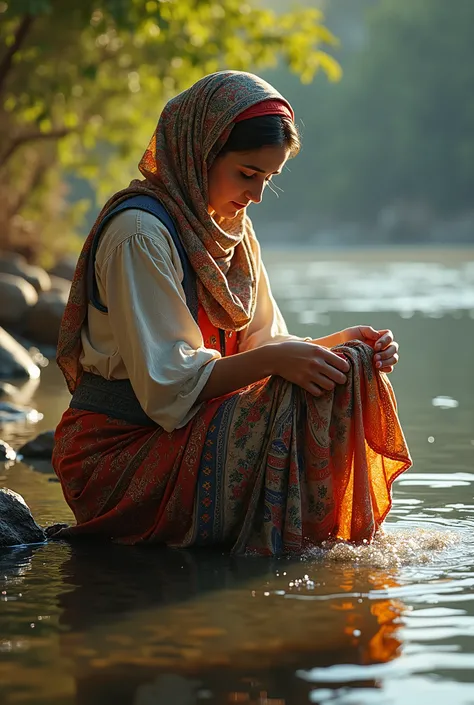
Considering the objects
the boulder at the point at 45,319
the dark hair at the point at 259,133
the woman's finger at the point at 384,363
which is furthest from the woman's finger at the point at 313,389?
the boulder at the point at 45,319

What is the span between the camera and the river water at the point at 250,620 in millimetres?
3064

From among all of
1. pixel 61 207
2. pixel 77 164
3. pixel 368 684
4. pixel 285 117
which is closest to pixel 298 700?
pixel 368 684

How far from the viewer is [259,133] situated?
4.34 m

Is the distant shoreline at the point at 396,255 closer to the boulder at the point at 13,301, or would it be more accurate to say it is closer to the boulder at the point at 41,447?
the boulder at the point at 13,301

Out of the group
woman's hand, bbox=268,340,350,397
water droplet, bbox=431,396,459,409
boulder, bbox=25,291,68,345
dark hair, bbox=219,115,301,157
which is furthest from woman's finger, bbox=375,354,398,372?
boulder, bbox=25,291,68,345

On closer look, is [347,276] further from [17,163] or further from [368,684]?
[368,684]

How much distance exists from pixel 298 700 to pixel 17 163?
18.6 m

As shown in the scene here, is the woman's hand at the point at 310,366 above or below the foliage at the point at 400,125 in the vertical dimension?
below

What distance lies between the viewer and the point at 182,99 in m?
4.51

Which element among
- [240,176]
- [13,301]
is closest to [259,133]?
[240,176]

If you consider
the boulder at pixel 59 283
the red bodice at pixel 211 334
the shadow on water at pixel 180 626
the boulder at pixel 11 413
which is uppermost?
the boulder at pixel 59 283

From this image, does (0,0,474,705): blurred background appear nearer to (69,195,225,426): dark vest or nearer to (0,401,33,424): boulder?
(0,401,33,424): boulder

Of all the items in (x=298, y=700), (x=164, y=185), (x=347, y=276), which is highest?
(x=347, y=276)

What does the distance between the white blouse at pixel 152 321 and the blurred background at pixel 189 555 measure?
42 centimetres
